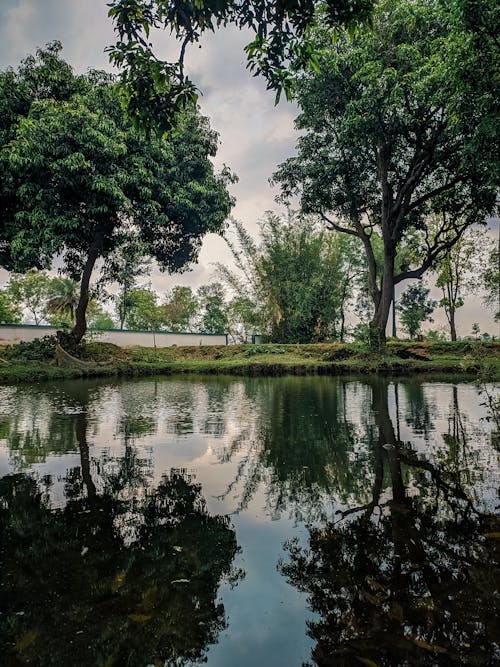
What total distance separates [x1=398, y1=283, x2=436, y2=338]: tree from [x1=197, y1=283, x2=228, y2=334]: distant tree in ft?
65.0

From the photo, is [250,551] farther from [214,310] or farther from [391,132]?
[214,310]

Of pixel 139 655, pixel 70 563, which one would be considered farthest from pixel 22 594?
pixel 139 655

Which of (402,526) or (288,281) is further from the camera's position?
(288,281)

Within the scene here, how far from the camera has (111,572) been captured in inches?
89.3

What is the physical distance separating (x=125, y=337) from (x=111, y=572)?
97.9 feet

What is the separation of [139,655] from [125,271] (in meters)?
26.3

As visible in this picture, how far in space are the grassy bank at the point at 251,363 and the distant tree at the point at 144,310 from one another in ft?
62.4

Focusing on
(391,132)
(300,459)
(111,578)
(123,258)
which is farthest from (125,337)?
(111,578)

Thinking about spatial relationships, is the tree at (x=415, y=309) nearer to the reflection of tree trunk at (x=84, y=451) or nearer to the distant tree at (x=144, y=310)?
the distant tree at (x=144, y=310)

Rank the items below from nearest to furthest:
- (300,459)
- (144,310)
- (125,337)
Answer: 1. (300,459)
2. (125,337)
3. (144,310)

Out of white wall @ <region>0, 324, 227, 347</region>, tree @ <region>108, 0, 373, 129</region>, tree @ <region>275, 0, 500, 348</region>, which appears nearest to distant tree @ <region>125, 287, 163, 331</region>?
white wall @ <region>0, 324, 227, 347</region>

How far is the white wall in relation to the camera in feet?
87.2

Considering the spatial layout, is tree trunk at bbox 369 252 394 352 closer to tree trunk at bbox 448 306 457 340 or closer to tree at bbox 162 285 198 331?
tree trunk at bbox 448 306 457 340

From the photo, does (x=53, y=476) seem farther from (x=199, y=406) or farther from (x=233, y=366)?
(x=233, y=366)
